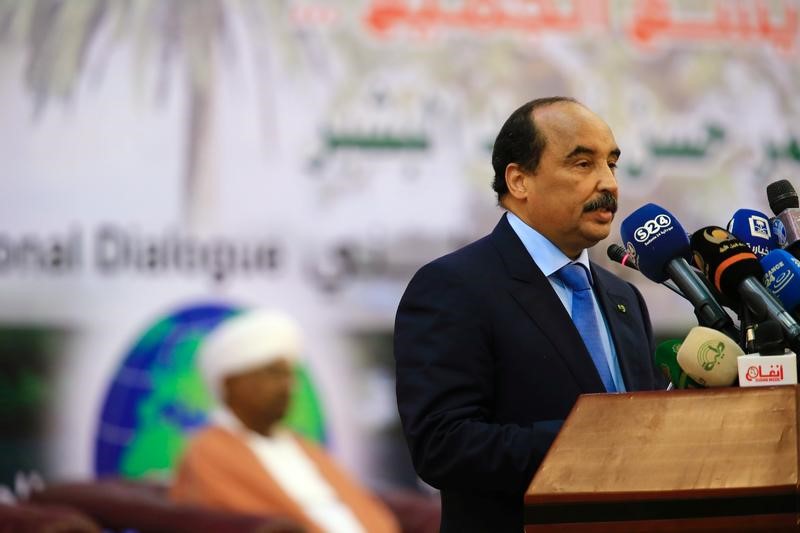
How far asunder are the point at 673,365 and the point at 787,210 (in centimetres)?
26

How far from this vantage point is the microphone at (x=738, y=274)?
149 centimetres

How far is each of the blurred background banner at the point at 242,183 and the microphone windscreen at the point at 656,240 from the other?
3.46 m

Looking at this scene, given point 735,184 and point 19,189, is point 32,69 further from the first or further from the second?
point 735,184

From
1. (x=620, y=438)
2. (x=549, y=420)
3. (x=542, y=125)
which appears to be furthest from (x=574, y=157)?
(x=620, y=438)

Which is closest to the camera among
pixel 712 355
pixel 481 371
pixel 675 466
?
pixel 675 466

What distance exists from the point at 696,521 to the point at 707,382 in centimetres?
22

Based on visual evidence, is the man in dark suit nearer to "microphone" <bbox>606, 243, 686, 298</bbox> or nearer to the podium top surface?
"microphone" <bbox>606, 243, 686, 298</bbox>

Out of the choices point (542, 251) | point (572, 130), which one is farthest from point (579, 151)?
point (542, 251)

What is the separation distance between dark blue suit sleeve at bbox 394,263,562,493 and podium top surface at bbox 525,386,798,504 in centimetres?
20

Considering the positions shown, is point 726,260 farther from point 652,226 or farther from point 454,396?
point 454,396

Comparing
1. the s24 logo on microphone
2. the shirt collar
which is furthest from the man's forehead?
the s24 logo on microphone

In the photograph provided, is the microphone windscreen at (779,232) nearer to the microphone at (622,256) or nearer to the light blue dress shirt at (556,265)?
the microphone at (622,256)

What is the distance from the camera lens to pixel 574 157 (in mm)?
1908

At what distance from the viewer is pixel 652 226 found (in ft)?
5.51
